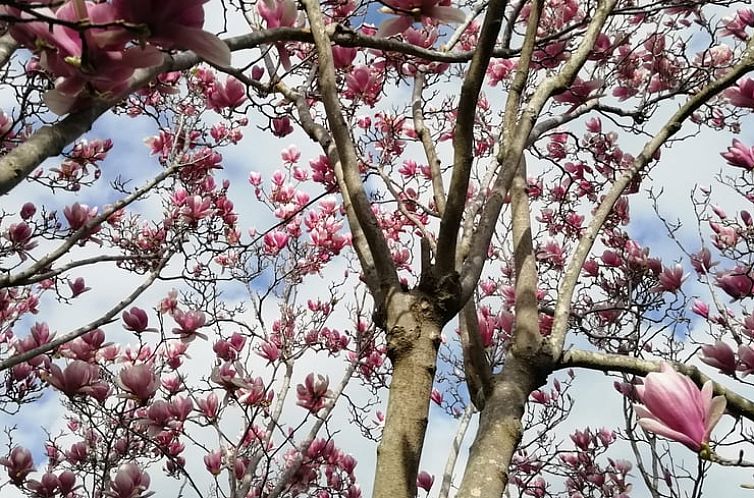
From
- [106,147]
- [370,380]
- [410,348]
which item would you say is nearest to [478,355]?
[410,348]

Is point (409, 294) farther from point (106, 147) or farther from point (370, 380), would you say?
point (370, 380)

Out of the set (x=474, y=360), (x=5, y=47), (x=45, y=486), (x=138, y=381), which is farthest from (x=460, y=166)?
(x=45, y=486)

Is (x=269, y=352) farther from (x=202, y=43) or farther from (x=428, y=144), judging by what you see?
(x=202, y=43)

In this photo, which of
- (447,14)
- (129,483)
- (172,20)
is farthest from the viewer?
(129,483)

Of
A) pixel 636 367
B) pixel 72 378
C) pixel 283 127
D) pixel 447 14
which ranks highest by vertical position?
pixel 283 127

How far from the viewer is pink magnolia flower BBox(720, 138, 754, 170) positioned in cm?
304

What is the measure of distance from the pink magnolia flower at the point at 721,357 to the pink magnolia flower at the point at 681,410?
1257 mm

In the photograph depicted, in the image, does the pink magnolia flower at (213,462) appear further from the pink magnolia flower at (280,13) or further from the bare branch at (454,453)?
the pink magnolia flower at (280,13)

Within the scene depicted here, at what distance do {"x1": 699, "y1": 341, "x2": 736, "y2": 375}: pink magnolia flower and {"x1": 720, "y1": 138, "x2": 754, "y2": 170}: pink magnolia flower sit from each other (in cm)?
125

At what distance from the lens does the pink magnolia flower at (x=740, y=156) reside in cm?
304

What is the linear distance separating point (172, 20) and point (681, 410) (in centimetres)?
101

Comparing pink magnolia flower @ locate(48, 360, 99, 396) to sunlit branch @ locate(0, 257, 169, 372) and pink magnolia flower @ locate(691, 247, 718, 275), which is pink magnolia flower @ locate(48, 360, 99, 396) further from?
pink magnolia flower @ locate(691, 247, 718, 275)

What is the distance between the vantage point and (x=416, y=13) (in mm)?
1332

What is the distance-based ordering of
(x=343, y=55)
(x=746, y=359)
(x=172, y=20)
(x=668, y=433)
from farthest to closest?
(x=343, y=55), (x=746, y=359), (x=668, y=433), (x=172, y=20)
